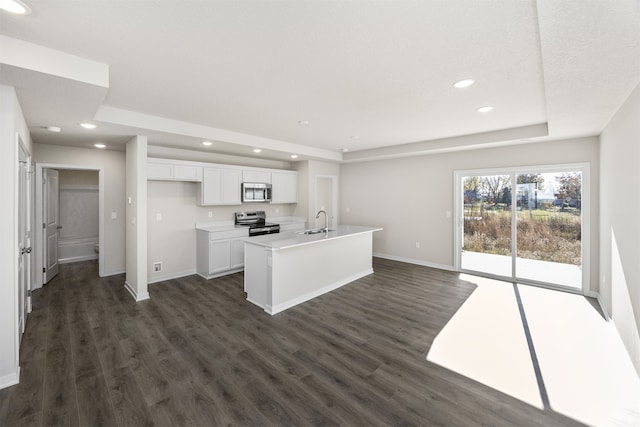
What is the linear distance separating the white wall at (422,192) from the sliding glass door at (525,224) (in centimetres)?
16

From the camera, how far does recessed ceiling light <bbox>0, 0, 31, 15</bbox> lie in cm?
150

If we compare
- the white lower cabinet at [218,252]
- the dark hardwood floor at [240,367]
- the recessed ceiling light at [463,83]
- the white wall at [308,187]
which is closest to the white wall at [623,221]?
the recessed ceiling light at [463,83]

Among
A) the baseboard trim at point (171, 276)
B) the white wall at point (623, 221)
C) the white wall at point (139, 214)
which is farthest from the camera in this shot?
the baseboard trim at point (171, 276)

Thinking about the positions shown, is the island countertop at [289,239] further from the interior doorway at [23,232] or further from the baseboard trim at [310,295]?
the interior doorway at [23,232]

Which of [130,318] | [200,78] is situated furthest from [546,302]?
[130,318]

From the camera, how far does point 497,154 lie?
16.3 feet

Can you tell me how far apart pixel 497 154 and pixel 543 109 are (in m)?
1.72

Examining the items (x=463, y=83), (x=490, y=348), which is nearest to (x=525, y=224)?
(x=490, y=348)

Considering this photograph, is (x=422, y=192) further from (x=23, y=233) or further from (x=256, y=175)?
(x=23, y=233)

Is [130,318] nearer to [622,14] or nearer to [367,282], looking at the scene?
[367,282]

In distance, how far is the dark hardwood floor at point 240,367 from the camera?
6.24ft

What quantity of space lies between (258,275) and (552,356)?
3335mm

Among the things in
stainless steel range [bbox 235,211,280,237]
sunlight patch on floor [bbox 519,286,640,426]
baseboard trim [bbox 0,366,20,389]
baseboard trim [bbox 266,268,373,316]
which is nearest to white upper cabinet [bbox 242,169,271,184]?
stainless steel range [bbox 235,211,280,237]

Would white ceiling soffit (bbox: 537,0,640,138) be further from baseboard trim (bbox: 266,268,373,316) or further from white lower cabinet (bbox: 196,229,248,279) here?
white lower cabinet (bbox: 196,229,248,279)
